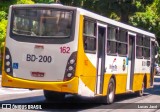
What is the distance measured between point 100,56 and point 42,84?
8.96 feet

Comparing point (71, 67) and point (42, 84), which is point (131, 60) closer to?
point (71, 67)

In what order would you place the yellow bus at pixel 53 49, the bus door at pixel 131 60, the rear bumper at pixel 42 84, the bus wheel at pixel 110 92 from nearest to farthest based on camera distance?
the rear bumper at pixel 42 84 < the yellow bus at pixel 53 49 < the bus wheel at pixel 110 92 < the bus door at pixel 131 60

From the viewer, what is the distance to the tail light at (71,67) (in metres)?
→ 13.7

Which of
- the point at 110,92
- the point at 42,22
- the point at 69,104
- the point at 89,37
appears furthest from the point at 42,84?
the point at 110,92

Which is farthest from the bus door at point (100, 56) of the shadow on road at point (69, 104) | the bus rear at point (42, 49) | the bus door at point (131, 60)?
the bus door at point (131, 60)

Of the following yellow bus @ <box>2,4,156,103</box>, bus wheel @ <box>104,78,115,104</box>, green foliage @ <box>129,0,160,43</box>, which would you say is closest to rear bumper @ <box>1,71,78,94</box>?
yellow bus @ <box>2,4,156,103</box>

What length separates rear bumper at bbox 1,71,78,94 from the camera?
13.6 meters

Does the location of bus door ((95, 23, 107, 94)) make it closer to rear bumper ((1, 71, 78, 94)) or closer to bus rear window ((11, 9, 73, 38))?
bus rear window ((11, 9, 73, 38))

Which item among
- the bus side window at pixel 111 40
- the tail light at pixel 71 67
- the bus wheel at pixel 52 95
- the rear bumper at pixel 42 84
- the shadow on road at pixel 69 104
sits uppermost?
the bus side window at pixel 111 40

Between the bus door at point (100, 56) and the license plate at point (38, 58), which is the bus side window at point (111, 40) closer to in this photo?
the bus door at point (100, 56)

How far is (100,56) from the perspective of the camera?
1580 centimetres

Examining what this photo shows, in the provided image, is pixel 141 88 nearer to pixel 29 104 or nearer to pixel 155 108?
pixel 155 108

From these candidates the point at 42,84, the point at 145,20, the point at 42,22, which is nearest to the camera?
the point at 42,84

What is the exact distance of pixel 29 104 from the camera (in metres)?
15.7
